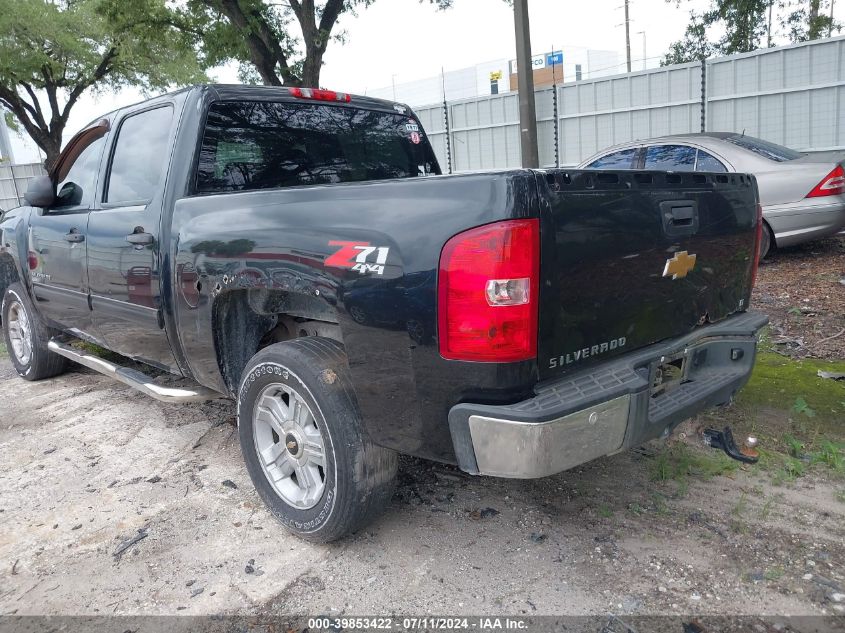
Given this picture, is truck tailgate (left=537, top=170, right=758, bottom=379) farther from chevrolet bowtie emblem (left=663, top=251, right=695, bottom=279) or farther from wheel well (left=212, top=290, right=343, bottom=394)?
wheel well (left=212, top=290, right=343, bottom=394)

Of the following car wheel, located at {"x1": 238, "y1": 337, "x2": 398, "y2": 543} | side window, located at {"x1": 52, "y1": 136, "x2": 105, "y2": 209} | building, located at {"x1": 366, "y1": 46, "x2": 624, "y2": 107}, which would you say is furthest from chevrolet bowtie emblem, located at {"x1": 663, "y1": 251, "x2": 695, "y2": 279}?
building, located at {"x1": 366, "y1": 46, "x2": 624, "y2": 107}

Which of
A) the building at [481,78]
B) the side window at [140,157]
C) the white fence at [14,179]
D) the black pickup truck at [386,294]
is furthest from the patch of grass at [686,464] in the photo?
the building at [481,78]

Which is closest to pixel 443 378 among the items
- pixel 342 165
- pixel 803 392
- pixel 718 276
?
pixel 718 276

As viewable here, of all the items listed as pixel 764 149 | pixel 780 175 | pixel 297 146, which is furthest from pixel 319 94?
pixel 764 149

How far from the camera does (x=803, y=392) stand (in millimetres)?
4008

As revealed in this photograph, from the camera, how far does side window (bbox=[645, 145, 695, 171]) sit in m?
7.40

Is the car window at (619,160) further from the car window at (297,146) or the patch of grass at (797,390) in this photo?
the car window at (297,146)

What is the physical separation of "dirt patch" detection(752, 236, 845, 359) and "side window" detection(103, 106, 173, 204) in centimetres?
445

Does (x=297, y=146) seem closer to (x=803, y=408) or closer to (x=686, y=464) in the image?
(x=686, y=464)

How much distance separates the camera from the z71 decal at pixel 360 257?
7.41ft

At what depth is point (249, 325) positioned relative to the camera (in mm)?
3254

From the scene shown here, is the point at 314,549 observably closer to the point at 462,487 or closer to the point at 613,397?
the point at 462,487

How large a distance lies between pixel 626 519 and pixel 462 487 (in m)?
0.79

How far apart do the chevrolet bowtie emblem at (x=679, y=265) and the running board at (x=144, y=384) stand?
229 cm
